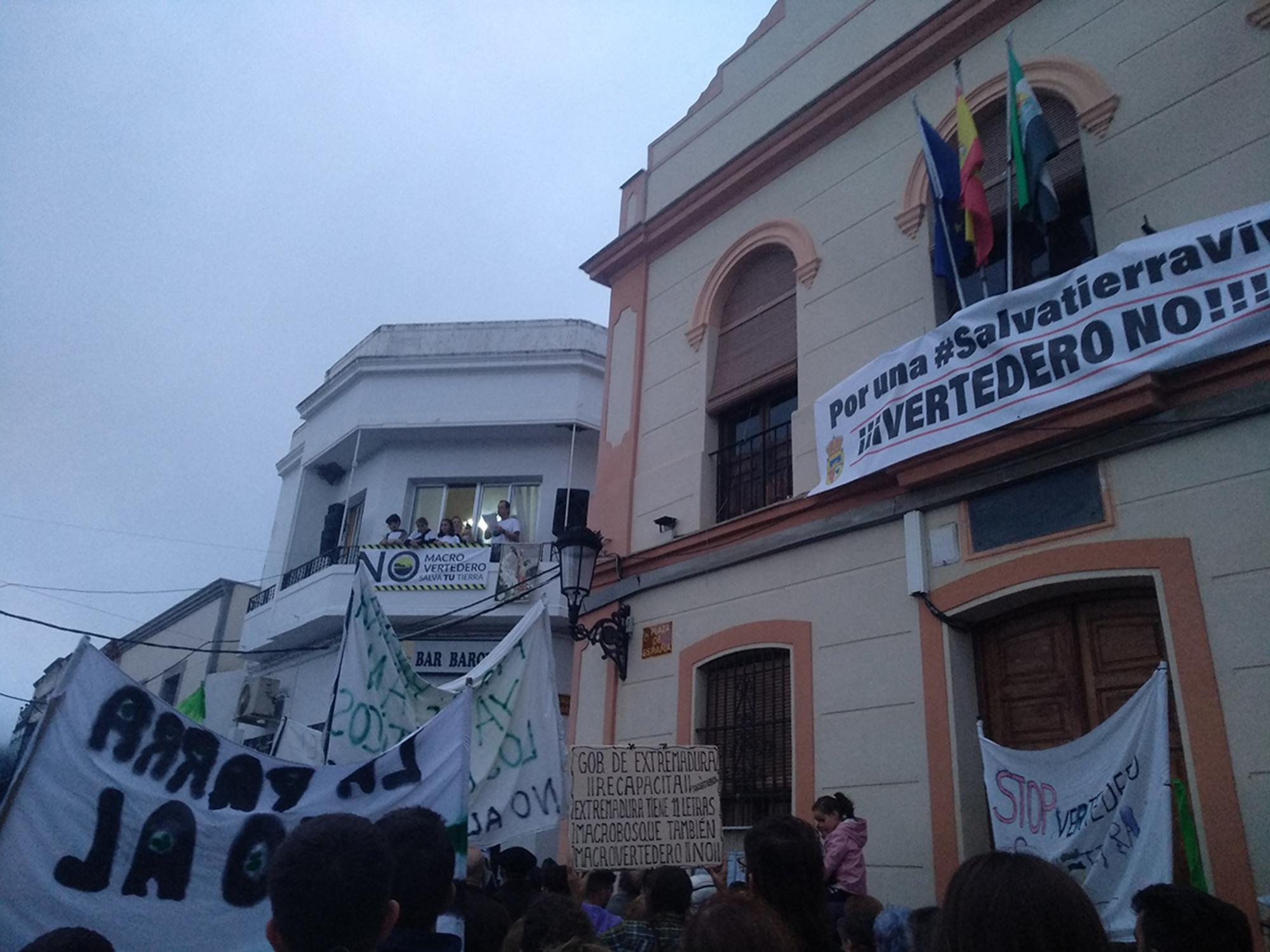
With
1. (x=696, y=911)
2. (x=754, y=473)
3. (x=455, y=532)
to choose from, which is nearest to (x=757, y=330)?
(x=754, y=473)

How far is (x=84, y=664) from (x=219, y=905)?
3.54ft

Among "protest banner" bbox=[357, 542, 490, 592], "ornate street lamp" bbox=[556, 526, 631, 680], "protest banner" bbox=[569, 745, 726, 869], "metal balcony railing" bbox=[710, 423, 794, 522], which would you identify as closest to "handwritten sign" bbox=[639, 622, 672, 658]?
"ornate street lamp" bbox=[556, 526, 631, 680]

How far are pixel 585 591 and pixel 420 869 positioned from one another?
606 cm

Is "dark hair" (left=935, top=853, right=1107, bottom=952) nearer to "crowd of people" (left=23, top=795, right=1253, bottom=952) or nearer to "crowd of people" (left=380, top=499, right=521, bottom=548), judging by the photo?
"crowd of people" (left=23, top=795, right=1253, bottom=952)

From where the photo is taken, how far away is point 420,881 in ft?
8.86

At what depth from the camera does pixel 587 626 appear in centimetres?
1002

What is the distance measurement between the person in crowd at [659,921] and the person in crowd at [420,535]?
40.3ft

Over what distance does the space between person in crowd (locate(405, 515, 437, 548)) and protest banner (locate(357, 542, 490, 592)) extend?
0.40 ft

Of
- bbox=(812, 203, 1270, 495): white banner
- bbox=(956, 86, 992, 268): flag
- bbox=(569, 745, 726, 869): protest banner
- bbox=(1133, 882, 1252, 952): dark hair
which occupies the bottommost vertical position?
bbox=(1133, 882, 1252, 952): dark hair

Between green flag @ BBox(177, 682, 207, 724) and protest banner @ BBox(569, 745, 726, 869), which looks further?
green flag @ BBox(177, 682, 207, 724)

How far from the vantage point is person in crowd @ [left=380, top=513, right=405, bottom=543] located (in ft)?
52.3

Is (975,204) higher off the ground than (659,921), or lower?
higher

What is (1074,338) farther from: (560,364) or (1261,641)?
(560,364)

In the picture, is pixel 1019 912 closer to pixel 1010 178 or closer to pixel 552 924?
pixel 552 924
